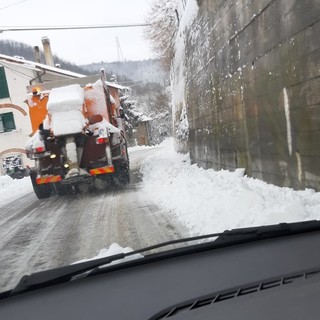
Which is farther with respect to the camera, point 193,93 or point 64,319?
point 193,93

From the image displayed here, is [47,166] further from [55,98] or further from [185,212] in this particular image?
[185,212]

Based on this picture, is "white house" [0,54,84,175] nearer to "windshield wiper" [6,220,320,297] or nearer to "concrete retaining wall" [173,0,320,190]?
"concrete retaining wall" [173,0,320,190]

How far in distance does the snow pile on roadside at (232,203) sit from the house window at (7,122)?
75.8 ft

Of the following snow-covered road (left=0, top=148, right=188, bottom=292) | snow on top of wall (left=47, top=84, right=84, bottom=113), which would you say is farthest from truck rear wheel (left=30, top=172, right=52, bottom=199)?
snow on top of wall (left=47, top=84, right=84, bottom=113)

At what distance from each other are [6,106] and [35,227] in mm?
24700

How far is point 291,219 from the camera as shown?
4.80m

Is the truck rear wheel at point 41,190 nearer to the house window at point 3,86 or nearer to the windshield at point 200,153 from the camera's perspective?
the windshield at point 200,153

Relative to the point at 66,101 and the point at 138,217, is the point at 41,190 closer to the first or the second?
the point at 66,101

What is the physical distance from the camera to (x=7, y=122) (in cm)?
3045

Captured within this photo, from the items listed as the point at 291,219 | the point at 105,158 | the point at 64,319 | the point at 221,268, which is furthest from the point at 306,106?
the point at 105,158

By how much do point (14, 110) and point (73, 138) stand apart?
70.3 ft

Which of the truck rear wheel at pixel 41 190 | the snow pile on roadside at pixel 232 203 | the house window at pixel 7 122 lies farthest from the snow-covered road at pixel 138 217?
the house window at pixel 7 122

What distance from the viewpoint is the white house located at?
98.6 feet

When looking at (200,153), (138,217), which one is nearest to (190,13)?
(200,153)
